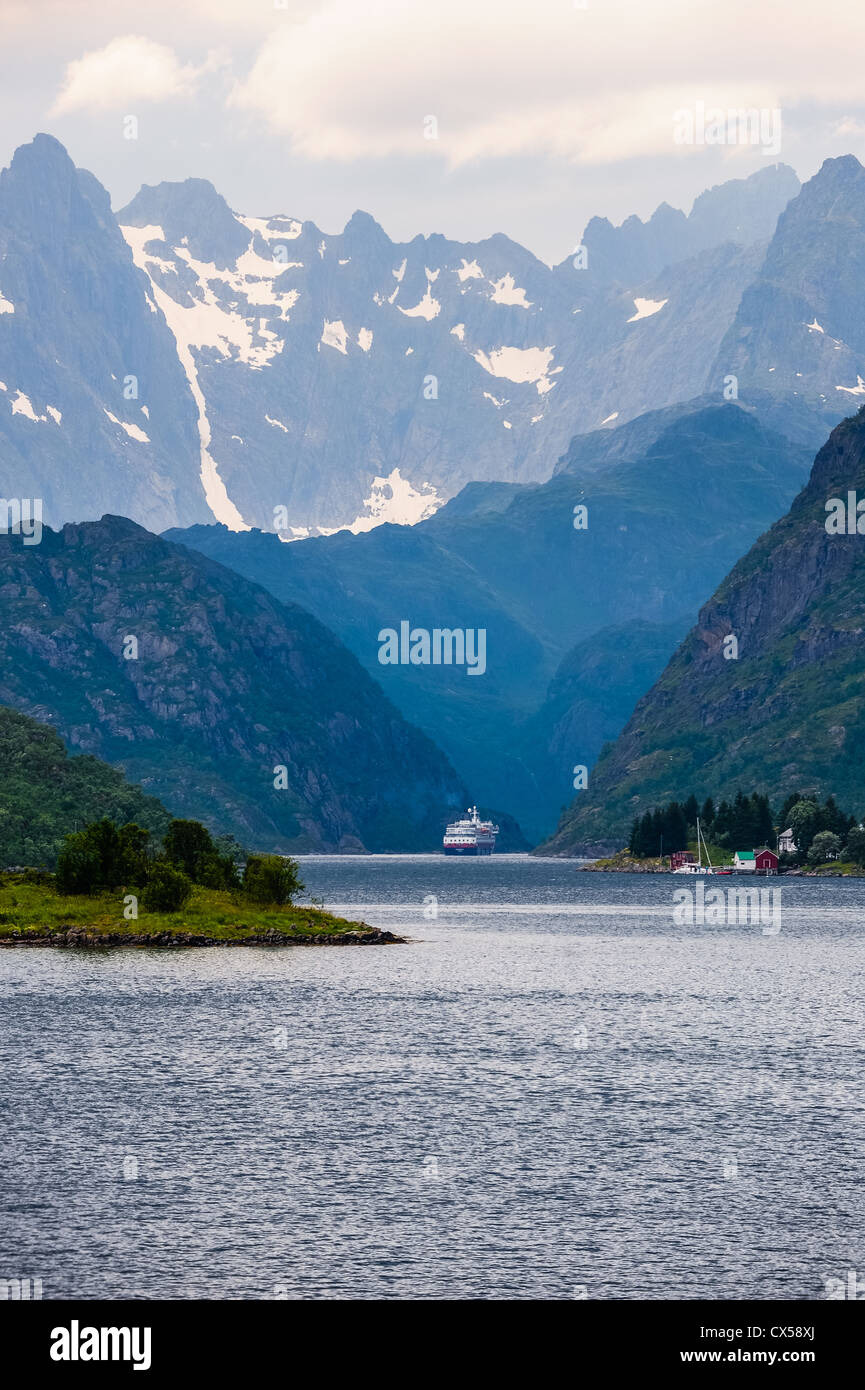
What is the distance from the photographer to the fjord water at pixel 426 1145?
70.4 meters

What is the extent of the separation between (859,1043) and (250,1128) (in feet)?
173

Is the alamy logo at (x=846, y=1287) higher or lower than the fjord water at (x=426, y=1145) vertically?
lower

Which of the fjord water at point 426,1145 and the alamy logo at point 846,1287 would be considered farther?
the fjord water at point 426,1145
